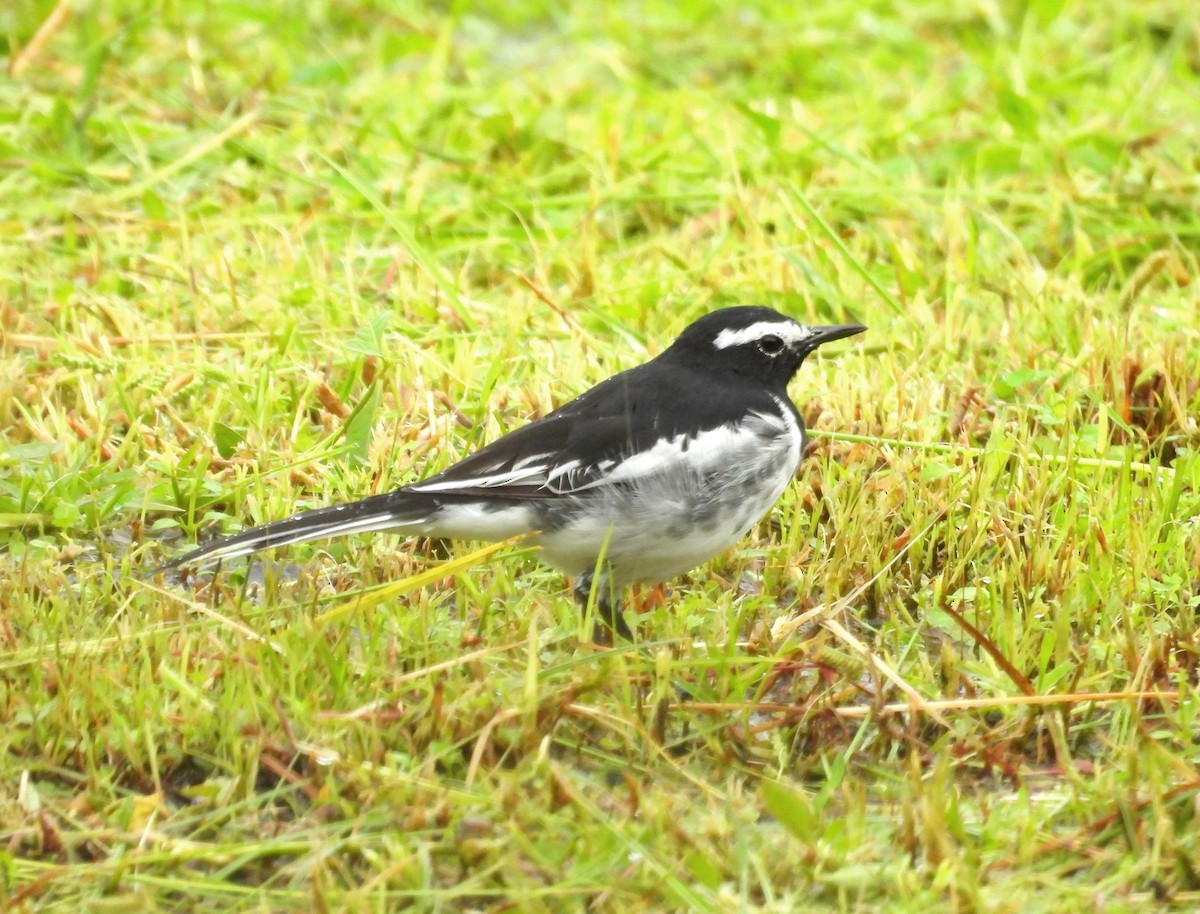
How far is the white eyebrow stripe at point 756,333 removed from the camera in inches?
201

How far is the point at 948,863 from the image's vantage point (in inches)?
140

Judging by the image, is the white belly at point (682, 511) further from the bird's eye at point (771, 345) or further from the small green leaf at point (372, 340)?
the small green leaf at point (372, 340)

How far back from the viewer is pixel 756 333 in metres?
5.11

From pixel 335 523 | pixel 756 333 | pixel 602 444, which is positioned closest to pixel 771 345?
pixel 756 333

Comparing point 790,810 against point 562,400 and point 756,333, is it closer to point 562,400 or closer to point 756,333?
point 756,333

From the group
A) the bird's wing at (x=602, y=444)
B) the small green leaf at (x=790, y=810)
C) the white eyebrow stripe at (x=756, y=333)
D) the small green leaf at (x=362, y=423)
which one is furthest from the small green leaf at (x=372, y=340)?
the small green leaf at (x=790, y=810)

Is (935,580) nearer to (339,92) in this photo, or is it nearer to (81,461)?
(81,461)

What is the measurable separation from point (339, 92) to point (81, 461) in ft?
13.2

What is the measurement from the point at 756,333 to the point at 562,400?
1.09m

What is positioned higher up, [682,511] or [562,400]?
[682,511]

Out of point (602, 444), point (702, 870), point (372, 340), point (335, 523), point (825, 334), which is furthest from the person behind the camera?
point (372, 340)

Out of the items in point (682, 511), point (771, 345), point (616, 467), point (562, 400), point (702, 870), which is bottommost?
point (702, 870)

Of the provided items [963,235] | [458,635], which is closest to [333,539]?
[458,635]

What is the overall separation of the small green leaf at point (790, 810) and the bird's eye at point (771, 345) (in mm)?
1791
